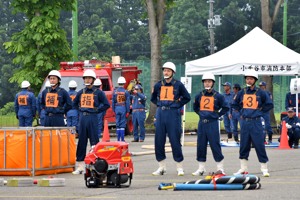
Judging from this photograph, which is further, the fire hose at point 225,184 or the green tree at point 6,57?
the green tree at point 6,57

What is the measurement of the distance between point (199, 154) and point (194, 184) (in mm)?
3413

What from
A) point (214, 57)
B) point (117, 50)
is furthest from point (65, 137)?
point (117, 50)

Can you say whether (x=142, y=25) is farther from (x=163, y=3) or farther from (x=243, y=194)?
(x=243, y=194)

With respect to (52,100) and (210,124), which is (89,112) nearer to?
(52,100)

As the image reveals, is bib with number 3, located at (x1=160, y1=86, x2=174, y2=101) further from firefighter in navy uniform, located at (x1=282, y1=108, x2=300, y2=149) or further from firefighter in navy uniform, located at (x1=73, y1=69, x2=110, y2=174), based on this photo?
firefighter in navy uniform, located at (x1=282, y1=108, x2=300, y2=149)

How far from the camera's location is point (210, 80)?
65.2 feet

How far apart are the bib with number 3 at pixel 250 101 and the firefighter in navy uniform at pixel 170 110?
108 cm

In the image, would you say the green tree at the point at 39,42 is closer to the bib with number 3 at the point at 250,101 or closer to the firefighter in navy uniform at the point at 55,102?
the firefighter in navy uniform at the point at 55,102

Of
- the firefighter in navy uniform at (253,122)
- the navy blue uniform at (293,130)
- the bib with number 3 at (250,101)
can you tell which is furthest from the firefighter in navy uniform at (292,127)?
the bib with number 3 at (250,101)

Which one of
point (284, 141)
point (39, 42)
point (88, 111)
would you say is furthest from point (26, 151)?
point (39, 42)

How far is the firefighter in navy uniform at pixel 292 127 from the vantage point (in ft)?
96.6

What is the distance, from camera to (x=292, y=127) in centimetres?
2958

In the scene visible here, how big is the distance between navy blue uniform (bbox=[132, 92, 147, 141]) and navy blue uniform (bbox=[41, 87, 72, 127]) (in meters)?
11.7

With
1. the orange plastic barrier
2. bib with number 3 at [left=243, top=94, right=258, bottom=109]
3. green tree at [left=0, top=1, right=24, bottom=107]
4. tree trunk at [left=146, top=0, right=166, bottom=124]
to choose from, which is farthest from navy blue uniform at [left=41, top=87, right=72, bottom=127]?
green tree at [left=0, top=1, right=24, bottom=107]
